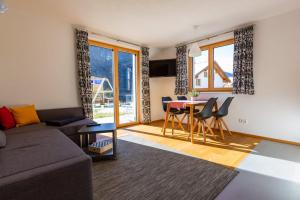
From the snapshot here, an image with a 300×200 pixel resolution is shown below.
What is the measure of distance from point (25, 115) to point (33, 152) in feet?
5.14

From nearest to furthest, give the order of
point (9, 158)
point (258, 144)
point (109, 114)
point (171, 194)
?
point (9, 158)
point (171, 194)
point (258, 144)
point (109, 114)

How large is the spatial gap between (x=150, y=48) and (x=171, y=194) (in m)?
4.49

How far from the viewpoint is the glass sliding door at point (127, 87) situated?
15.2 feet

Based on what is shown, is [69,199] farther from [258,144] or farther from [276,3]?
[276,3]

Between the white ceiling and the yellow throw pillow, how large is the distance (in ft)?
5.72

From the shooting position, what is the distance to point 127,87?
4836 mm

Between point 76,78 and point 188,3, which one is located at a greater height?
point 188,3

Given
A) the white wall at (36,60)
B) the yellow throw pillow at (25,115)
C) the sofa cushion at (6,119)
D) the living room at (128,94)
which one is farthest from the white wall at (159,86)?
the sofa cushion at (6,119)

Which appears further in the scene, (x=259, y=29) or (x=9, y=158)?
(x=259, y=29)

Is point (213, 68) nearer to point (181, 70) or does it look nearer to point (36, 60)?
point (181, 70)

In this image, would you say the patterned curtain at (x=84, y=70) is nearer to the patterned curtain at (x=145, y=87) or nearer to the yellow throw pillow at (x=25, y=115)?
the yellow throw pillow at (x=25, y=115)

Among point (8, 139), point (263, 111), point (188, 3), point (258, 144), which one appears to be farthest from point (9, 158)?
point (263, 111)

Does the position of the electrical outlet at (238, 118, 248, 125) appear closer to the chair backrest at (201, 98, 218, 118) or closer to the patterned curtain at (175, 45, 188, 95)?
the chair backrest at (201, 98, 218, 118)

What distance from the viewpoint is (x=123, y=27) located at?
12.2 feet
